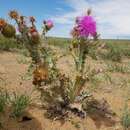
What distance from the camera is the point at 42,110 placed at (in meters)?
5.24

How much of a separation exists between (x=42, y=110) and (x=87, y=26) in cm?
124

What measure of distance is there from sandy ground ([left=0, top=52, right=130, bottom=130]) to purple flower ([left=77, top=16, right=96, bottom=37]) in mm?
1104

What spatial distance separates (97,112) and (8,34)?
1.86 m

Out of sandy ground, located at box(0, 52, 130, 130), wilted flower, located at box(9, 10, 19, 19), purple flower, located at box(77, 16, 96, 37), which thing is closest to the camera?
wilted flower, located at box(9, 10, 19, 19)

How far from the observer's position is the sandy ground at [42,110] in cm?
488

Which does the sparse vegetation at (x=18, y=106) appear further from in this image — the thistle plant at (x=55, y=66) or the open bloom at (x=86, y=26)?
the open bloom at (x=86, y=26)

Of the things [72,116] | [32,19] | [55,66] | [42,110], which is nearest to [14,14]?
[32,19]

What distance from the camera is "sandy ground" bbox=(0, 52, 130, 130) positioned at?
4.88 m

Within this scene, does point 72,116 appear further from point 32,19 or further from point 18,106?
point 32,19

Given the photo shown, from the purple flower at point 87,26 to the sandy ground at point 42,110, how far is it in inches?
43.5

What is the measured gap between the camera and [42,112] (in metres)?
5.19

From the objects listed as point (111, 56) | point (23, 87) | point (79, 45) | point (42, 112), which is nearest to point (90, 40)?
point (79, 45)

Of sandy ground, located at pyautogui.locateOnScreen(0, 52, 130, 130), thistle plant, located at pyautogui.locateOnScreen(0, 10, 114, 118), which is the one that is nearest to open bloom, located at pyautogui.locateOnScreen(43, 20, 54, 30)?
thistle plant, located at pyautogui.locateOnScreen(0, 10, 114, 118)

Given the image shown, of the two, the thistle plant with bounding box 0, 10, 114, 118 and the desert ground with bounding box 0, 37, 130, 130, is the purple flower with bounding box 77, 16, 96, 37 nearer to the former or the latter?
the thistle plant with bounding box 0, 10, 114, 118
